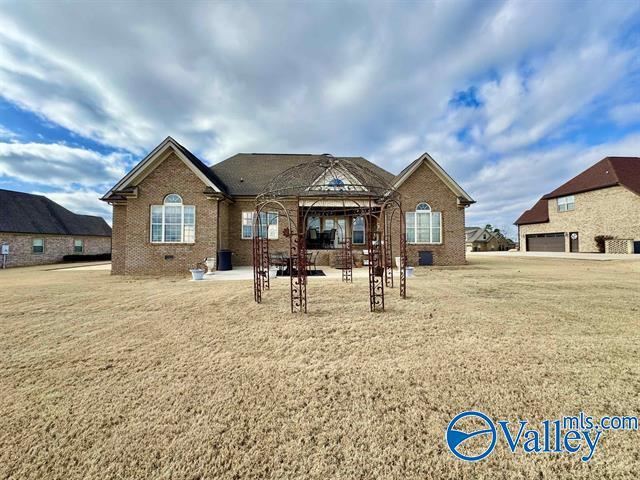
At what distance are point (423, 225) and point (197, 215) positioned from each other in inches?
534

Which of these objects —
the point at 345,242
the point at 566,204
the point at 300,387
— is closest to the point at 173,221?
the point at 345,242

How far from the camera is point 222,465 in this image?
7.15 feet

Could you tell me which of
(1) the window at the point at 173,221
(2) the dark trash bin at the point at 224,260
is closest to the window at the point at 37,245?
(1) the window at the point at 173,221

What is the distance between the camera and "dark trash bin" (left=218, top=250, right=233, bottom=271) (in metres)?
14.7

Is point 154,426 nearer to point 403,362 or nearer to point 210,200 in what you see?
point 403,362

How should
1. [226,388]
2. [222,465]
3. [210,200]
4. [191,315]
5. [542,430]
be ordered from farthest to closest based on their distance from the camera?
[210,200], [191,315], [226,388], [542,430], [222,465]

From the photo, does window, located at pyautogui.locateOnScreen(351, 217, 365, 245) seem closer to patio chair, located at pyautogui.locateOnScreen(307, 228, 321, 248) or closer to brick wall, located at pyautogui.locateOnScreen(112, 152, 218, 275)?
patio chair, located at pyautogui.locateOnScreen(307, 228, 321, 248)

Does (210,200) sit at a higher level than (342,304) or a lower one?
higher

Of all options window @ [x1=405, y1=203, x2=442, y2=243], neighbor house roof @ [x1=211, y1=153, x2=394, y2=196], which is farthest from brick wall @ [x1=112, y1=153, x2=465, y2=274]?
window @ [x1=405, y1=203, x2=442, y2=243]

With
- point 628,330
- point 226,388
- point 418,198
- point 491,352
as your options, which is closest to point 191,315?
point 226,388

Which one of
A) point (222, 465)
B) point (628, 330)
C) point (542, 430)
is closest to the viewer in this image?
point (222, 465)

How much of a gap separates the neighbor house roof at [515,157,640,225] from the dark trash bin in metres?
39.7

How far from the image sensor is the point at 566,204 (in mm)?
33625

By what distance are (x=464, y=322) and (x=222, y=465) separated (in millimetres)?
5072
